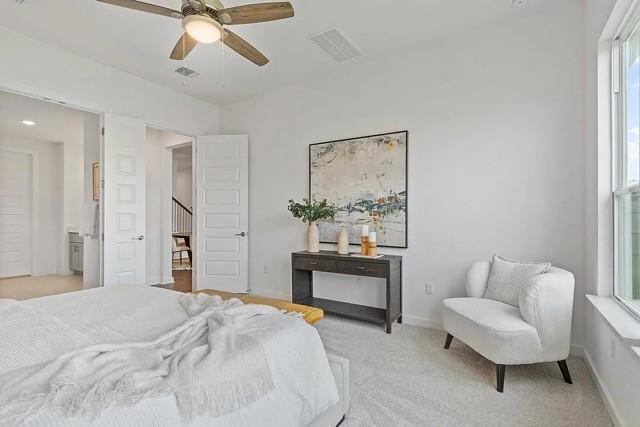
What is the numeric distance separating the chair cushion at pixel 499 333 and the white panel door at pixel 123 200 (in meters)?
3.53

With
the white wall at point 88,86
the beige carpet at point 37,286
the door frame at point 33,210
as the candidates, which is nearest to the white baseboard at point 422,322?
the white wall at point 88,86

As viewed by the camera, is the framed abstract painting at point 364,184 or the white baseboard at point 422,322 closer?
the white baseboard at point 422,322

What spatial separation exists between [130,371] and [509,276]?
8.63 ft

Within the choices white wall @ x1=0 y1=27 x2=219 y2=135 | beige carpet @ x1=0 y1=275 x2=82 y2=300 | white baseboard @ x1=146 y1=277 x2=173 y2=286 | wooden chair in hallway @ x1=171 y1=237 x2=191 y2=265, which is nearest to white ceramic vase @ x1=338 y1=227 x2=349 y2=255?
white wall @ x1=0 y1=27 x2=219 y2=135

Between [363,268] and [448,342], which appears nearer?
[448,342]

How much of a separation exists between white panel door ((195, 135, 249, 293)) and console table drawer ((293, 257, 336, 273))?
1.17m

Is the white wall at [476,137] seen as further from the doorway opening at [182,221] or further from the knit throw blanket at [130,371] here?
the doorway opening at [182,221]

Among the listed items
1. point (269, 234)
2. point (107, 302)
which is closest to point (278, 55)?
point (269, 234)

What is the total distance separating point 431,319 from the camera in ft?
11.1

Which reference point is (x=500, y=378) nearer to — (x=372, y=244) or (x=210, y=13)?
(x=372, y=244)

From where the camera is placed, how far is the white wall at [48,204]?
6164 millimetres

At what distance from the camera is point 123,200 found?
384 cm

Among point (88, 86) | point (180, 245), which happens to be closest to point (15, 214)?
point (180, 245)

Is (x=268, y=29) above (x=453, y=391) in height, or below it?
above
